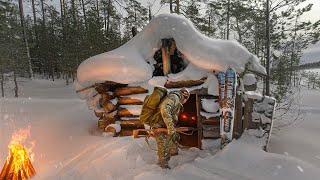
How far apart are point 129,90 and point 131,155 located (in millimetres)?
2583

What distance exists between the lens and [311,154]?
966 centimetres

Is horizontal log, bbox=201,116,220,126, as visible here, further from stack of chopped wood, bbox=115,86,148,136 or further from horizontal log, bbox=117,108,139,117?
horizontal log, bbox=117,108,139,117

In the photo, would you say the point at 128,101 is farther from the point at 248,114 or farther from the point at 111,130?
the point at 248,114

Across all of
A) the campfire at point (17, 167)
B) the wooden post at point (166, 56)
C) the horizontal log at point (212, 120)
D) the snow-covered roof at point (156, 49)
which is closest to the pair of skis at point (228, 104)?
the snow-covered roof at point (156, 49)

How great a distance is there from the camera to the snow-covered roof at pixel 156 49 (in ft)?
27.9

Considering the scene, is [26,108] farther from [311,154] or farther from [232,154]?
[311,154]

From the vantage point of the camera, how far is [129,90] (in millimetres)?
9891

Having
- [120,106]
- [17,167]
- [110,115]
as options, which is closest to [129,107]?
[120,106]

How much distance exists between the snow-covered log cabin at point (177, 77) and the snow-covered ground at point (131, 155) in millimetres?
634

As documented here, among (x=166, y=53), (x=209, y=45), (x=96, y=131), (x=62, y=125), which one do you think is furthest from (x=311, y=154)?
(x=62, y=125)

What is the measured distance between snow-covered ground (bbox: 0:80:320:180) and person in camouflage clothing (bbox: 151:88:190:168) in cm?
34

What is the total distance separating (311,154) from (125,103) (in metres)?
5.62

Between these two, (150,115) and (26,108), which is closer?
(150,115)

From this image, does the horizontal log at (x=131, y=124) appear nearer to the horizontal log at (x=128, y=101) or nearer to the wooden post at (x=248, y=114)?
the horizontal log at (x=128, y=101)
